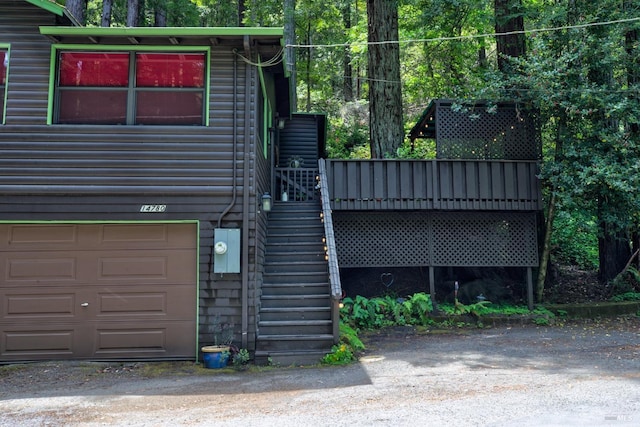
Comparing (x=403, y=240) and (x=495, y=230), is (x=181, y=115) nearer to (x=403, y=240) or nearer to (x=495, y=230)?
(x=403, y=240)

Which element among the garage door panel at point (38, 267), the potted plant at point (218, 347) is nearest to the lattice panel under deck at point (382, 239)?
the potted plant at point (218, 347)

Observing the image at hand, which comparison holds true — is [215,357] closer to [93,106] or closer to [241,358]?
[241,358]

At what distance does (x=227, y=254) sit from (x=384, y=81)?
755cm

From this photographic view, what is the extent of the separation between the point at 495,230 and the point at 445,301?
2.05 m

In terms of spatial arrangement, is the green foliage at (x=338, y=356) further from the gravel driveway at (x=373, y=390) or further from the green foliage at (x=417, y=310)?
the green foliage at (x=417, y=310)

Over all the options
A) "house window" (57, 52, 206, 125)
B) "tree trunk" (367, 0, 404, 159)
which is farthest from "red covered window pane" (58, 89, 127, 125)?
"tree trunk" (367, 0, 404, 159)

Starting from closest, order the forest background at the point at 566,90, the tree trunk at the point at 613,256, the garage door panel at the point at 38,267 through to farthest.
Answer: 1. the garage door panel at the point at 38,267
2. the forest background at the point at 566,90
3. the tree trunk at the point at 613,256

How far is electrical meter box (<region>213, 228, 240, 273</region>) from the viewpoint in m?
6.99

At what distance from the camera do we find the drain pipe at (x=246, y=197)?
7027mm

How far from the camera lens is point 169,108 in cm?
735

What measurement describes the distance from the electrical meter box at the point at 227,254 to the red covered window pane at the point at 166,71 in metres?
2.36

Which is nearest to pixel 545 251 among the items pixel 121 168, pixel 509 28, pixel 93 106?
pixel 509 28

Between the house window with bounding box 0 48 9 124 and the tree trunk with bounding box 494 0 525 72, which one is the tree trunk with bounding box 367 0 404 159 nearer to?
the tree trunk with bounding box 494 0 525 72

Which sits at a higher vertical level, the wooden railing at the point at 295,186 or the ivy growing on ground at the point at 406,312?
the wooden railing at the point at 295,186
